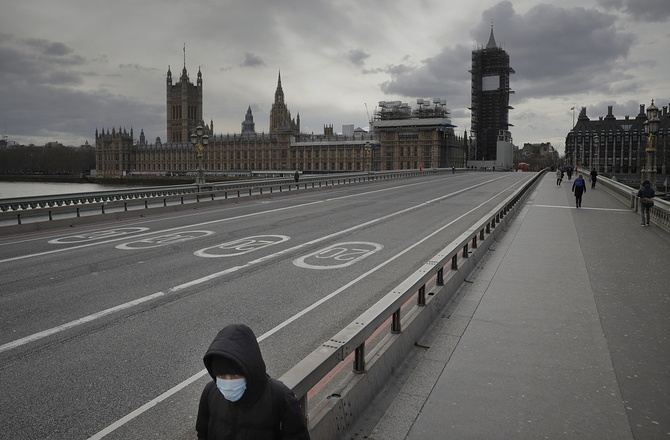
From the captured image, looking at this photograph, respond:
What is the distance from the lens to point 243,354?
2633 mm

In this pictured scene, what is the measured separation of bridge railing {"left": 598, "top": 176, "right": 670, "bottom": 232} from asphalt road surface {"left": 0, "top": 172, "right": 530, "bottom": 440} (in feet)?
22.2

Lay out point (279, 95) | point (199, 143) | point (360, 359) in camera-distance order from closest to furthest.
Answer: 1. point (360, 359)
2. point (199, 143)
3. point (279, 95)

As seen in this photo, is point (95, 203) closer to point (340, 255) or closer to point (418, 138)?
point (340, 255)

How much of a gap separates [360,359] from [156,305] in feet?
15.8

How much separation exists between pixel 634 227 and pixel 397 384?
16.1 meters

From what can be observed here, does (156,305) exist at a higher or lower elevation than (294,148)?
lower

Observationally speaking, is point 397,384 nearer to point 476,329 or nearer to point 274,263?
point 476,329

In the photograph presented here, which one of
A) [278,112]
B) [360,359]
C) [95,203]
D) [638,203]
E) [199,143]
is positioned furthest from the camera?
[278,112]

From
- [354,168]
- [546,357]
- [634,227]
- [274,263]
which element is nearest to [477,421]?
[546,357]

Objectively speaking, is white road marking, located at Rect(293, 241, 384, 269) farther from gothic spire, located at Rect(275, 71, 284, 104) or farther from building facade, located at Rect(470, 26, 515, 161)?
gothic spire, located at Rect(275, 71, 284, 104)

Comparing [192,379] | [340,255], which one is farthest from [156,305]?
[340,255]

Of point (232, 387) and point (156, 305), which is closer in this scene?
point (232, 387)

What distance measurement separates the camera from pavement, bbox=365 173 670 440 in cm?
453

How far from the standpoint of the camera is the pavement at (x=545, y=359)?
4.53 m
